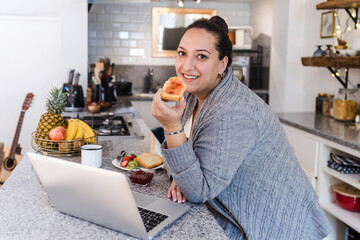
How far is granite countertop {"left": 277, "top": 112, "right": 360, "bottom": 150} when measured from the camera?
250cm

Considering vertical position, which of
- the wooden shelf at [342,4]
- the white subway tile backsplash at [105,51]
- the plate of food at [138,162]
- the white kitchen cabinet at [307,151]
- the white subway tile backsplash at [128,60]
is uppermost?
the wooden shelf at [342,4]

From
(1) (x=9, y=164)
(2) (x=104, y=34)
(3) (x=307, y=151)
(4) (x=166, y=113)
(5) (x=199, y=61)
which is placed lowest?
(1) (x=9, y=164)

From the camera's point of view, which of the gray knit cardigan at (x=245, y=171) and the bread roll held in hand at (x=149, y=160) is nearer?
the gray knit cardigan at (x=245, y=171)

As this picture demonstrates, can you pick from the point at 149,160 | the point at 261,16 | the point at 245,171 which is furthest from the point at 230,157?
the point at 261,16

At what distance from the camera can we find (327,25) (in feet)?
12.0

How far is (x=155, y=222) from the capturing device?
118 centimetres

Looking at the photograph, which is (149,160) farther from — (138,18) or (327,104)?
(138,18)

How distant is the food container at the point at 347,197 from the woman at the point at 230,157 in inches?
46.9

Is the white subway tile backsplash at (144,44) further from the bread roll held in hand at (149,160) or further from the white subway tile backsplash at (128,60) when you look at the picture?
the bread roll held in hand at (149,160)

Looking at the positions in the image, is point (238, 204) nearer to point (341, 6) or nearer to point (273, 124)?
point (273, 124)

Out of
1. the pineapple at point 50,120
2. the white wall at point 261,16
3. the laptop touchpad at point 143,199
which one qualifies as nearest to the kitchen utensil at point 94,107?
the pineapple at point 50,120

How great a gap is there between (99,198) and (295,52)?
3504 millimetres

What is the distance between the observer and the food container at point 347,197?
2574mm

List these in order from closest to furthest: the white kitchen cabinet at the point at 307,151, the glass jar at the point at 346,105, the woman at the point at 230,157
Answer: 1. the woman at the point at 230,157
2. the white kitchen cabinet at the point at 307,151
3. the glass jar at the point at 346,105
